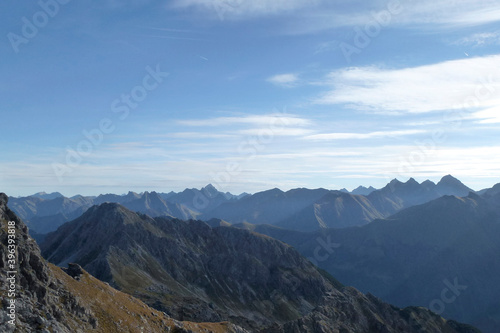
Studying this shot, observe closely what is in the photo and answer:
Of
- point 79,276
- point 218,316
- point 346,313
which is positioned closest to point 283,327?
point 218,316

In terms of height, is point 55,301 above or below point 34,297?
below

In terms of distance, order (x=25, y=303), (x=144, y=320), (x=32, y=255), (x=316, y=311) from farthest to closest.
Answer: (x=316, y=311)
(x=144, y=320)
(x=32, y=255)
(x=25, y=303)

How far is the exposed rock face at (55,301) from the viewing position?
2537 inches

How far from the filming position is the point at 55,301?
7606 cm

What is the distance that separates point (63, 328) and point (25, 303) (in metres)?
8.48

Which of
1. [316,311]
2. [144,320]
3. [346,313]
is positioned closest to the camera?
[144,320]

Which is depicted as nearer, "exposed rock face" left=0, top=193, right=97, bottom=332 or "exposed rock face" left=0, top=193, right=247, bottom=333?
"exposed rock face" left=0, top=193, right=97, bottom=332

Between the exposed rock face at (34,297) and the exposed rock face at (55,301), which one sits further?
the exposed rock face at (55,301)

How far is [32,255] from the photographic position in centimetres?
7669

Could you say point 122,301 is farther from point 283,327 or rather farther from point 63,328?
point 283,327

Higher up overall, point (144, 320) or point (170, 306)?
point (144, 320)

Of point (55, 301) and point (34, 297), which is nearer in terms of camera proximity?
point (34, 297)

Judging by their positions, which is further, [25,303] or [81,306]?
[81,306]

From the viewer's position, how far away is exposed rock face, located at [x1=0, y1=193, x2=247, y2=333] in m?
64.4
